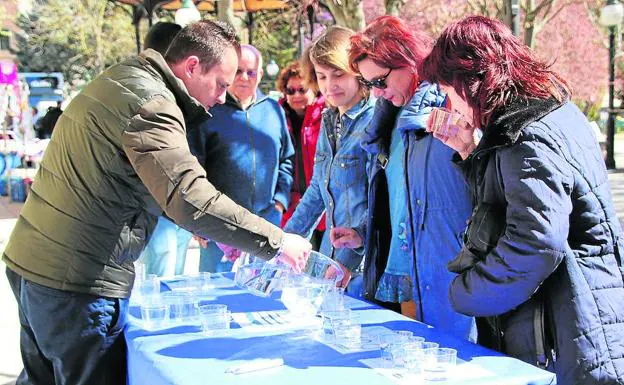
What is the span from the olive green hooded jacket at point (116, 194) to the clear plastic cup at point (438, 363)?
0.77 metres

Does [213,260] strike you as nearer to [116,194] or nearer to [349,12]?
[116,194]

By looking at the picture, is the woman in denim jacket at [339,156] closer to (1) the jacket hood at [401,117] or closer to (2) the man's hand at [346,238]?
(2) the man's hand at [346,238]

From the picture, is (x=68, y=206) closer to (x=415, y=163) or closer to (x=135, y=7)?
(x=415, y=163)

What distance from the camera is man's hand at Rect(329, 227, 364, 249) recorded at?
327 centimetres

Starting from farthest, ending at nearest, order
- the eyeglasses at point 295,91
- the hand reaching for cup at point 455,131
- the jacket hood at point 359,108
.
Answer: the eyeglasses at point 295,91 → the jacket hood at point 359,108 → the hand reaching for cup at point 455,131

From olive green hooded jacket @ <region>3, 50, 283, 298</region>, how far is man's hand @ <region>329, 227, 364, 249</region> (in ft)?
2.20

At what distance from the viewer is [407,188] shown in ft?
9.12

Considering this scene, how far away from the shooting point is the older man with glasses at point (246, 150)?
4332 mm

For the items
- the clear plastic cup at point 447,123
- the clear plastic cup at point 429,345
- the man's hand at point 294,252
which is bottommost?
the clear plastic cup at point 429,345

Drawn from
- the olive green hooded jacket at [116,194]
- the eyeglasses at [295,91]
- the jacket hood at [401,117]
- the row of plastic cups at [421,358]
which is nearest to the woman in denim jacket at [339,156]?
the jacket hood at [401,117]

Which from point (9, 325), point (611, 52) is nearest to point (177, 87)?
point (9, 325)

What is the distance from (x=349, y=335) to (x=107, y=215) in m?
0.93

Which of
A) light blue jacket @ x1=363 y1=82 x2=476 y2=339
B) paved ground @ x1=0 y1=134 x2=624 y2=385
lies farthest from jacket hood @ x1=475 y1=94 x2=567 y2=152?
paved ground @ x1=0 y1=134 x2=624 y2=385

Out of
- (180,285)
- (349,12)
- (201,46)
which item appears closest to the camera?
(201,46)
